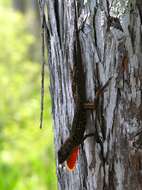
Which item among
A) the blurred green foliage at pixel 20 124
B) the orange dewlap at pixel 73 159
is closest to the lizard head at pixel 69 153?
the orange dewlap at pixel 73 159

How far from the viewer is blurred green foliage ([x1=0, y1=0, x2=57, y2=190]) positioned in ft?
17.1

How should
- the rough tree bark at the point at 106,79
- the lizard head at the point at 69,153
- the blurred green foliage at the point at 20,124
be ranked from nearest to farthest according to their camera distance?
the rough tree bark at the point at 106,79
the lizard head at the point at 69,153
the blurred green foliage at the point at 20,124

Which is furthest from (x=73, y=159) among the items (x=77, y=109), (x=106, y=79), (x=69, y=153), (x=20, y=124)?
(x=20, y=124)

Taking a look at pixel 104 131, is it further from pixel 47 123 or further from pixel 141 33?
pixel 47 123

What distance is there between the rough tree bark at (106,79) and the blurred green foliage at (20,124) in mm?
2982

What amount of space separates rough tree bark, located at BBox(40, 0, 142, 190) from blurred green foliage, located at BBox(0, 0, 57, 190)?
2.98 meters

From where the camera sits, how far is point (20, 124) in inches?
256

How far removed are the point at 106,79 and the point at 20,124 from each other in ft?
15.8

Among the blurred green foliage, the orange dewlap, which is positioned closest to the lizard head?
the orange dewlap

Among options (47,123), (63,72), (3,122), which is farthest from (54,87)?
(3,122)

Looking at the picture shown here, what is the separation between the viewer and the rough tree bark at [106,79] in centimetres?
170

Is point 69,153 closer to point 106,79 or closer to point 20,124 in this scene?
point 106,79

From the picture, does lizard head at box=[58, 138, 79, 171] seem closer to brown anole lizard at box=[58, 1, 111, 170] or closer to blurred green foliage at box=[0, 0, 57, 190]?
brown anole lizard at box=[58, 1, 111, 170]

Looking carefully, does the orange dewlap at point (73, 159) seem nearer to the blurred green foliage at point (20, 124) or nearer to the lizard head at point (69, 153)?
the lizard head at point (69, 153)
